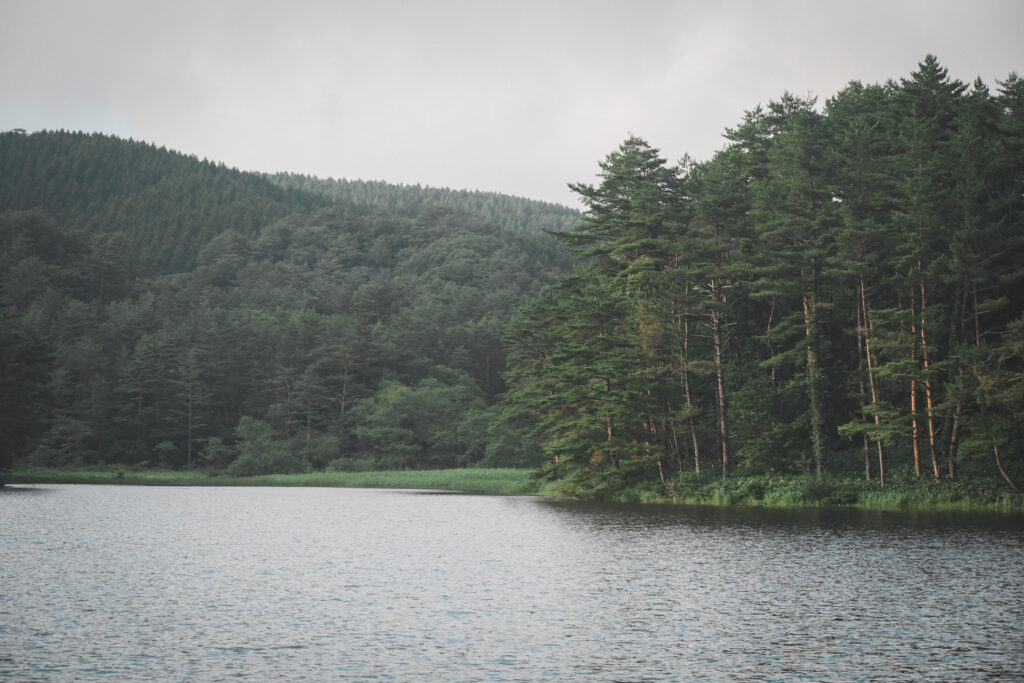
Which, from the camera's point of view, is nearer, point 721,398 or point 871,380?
point 871,380

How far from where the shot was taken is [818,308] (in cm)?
6369

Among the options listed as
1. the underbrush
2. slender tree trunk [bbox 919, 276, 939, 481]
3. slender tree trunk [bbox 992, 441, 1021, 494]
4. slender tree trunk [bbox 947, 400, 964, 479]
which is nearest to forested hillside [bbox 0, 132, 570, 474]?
the underbrush

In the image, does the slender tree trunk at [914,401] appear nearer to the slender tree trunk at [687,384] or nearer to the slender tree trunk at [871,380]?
the slender tree trunk at [871,380]

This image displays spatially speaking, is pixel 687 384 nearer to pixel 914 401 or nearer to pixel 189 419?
pixel 914 401

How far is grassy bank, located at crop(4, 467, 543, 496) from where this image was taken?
286 feet

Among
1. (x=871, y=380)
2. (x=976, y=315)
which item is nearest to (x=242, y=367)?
(x=871, y=380)

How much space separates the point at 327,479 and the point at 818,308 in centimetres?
5884

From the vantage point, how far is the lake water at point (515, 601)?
16.8 meters

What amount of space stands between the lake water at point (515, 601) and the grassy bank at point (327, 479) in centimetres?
4231

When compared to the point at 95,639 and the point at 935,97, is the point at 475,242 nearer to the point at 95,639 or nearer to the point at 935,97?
the point at 935,97

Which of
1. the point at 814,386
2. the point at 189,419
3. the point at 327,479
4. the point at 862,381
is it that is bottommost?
the point at 327,479

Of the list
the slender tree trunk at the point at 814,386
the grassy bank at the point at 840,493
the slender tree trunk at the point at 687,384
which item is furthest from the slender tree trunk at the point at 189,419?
the slender tree trunk at the point at 814,386

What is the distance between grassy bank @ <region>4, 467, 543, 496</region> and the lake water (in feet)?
139

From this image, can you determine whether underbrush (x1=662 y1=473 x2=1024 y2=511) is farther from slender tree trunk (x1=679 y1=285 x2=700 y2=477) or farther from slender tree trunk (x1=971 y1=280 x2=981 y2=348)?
slender tree trunk (x1=971 y1=280 x2=981 y2=348)
